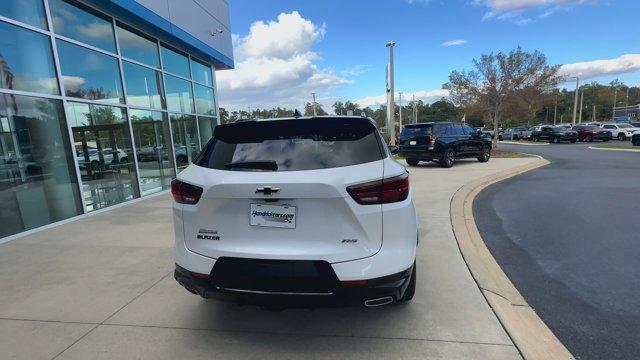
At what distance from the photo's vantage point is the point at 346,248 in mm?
2299

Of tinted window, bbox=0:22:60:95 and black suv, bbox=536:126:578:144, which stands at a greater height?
tinted window, bbox=0:22:60:95

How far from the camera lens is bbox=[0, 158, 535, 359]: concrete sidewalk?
2635mm

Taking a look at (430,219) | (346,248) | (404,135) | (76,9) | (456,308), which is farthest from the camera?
(404,135)

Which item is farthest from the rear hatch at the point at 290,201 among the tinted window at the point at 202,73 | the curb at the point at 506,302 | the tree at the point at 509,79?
the tree at the point at 509,79

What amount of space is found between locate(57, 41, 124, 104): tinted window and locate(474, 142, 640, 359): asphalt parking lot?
8371 mm

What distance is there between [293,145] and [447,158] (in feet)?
40.1

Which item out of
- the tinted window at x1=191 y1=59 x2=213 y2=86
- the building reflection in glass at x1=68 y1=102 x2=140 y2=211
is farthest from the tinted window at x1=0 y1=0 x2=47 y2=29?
the tinted window at x1=191 y1=59 x2=213 y2=86

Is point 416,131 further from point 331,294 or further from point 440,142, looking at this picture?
point 331,294

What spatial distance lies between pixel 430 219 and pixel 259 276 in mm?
4407

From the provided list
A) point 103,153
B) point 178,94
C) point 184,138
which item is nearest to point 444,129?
point 184,138

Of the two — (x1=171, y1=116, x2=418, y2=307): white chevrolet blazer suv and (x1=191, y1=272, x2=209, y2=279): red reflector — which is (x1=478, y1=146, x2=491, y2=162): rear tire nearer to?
(x1=171, y1=116, x2=418, y2=307): white chevrolet blazer suv

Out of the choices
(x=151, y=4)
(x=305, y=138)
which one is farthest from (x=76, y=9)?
(x=305, y=138)

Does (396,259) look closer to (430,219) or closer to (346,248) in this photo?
(346,248)

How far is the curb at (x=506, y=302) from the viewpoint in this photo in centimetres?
255
